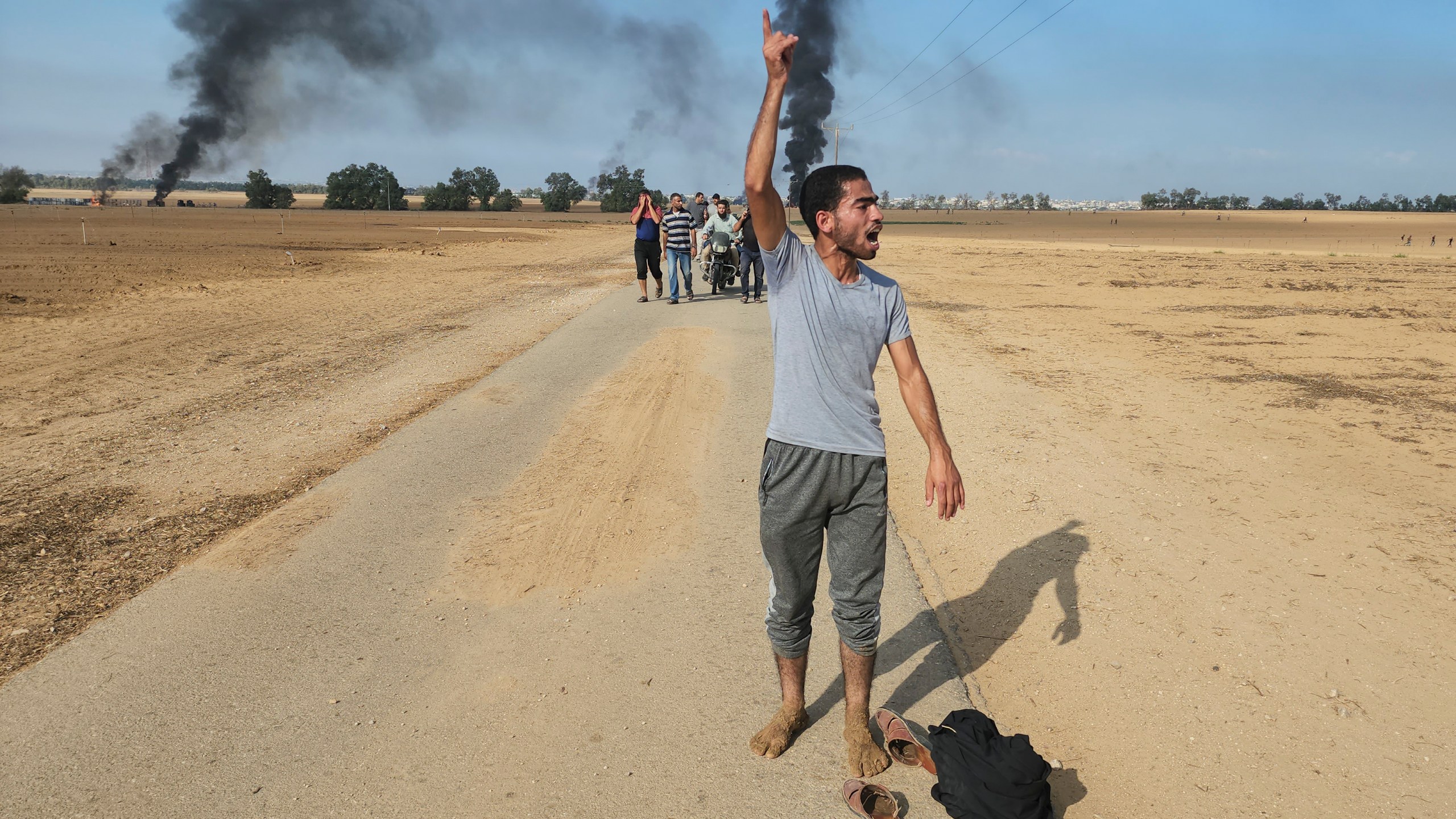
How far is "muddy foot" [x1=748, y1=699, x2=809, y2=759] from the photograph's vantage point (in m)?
3.08

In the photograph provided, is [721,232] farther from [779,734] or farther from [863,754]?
[863,754]

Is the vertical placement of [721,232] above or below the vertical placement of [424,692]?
above

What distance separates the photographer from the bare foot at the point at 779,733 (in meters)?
3.08

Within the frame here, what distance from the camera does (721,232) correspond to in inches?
658

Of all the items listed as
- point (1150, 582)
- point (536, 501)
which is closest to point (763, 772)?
point (1150, 582)

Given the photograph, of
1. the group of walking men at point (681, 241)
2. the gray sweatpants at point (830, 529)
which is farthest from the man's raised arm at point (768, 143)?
the group of walking men at point (681, 241)

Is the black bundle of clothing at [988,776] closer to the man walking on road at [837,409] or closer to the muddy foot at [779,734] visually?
the man walking on road at [837,409]

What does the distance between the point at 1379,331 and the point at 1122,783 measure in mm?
14013

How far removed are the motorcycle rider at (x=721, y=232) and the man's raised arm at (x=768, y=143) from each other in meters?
13.4

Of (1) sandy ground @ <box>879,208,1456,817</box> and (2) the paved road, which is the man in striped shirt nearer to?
(1) sandy ground @ <box>879,208,1456,817</box>

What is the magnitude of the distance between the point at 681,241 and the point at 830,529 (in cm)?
1301

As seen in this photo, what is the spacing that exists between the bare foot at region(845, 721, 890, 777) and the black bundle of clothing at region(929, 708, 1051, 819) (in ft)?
0.64

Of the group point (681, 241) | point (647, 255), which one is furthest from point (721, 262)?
point (647, 255)

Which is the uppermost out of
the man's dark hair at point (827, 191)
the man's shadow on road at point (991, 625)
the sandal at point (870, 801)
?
the man's dark hair at point (827, 191)
